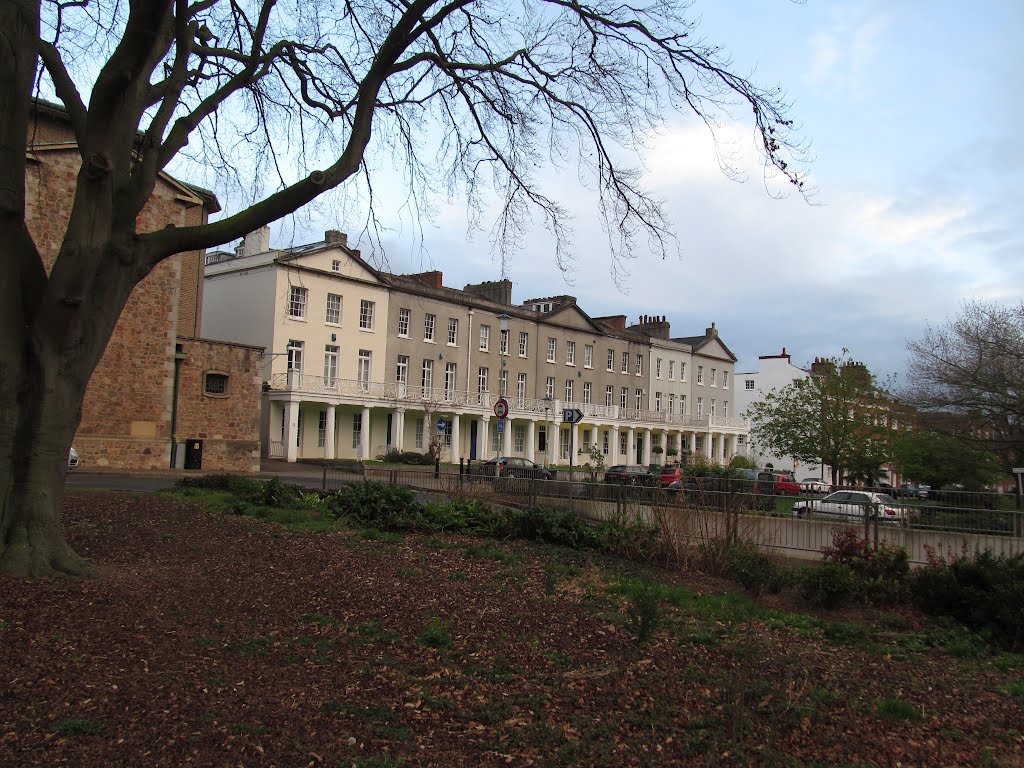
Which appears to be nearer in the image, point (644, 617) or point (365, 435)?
point (644, 617)

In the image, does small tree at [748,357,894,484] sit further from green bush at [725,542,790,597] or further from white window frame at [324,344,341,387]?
green bush at [725,542,790,597]

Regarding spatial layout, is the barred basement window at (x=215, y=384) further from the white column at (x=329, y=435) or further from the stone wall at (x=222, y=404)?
the white column at (x=329, y=435)

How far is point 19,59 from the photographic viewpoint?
24.1 ft

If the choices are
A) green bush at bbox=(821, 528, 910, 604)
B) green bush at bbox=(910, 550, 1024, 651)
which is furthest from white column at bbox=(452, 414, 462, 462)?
green bush at bbox=(910, 550, 1024, 651)

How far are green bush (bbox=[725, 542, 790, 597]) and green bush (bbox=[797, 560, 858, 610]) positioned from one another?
0.52 metres

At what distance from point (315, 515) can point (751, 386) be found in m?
75.1

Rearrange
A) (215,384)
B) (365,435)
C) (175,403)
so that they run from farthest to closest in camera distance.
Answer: (365,435) → (215,384) → (175,403)

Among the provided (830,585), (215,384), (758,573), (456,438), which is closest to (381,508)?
(758,573)

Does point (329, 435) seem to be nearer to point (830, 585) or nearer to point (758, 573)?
point (758, 573)

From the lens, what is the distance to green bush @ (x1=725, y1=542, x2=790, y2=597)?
10438 millimetres

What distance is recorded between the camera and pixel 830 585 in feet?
31.8

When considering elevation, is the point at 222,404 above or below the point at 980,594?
above

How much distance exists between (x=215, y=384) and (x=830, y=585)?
2633cm

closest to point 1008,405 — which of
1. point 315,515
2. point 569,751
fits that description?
point 315,515
